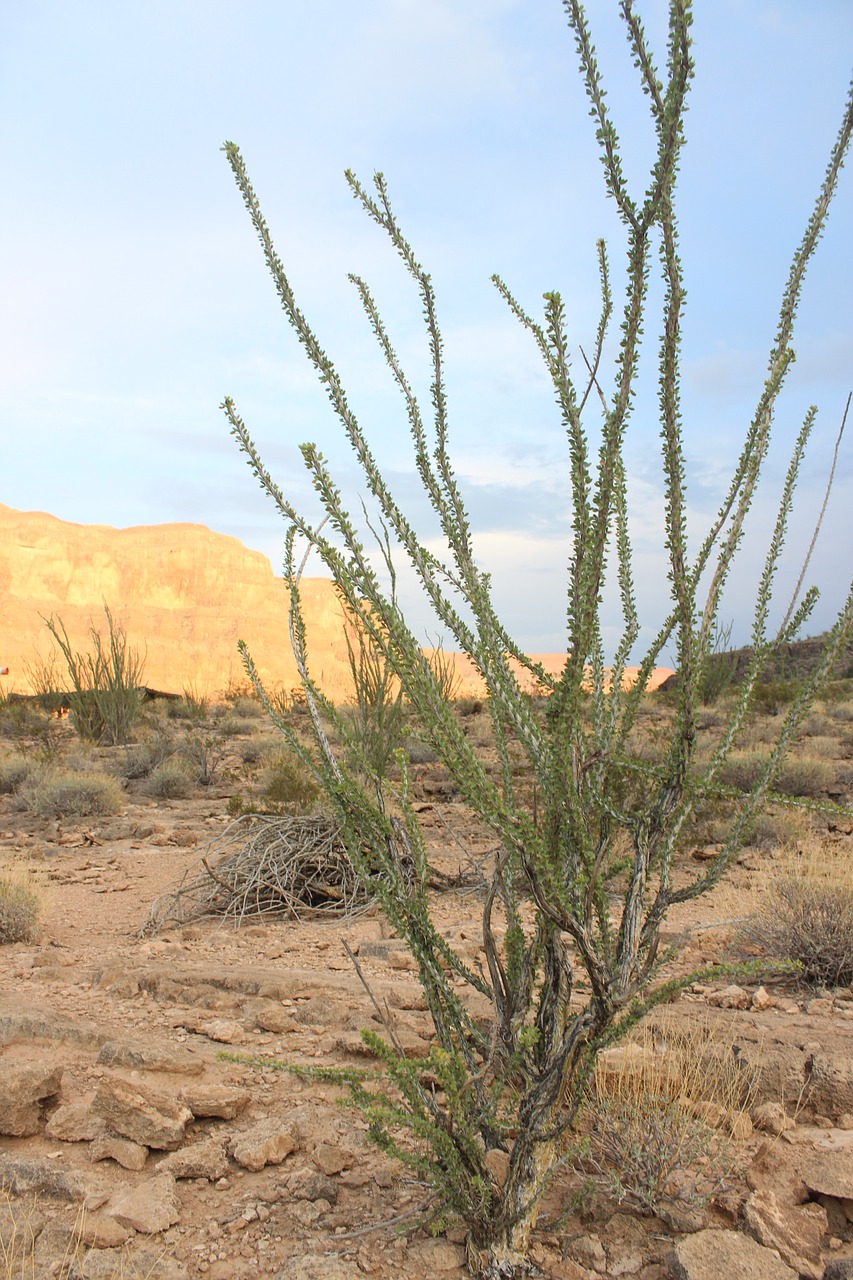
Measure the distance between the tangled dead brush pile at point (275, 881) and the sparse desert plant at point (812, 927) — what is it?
2619 mm

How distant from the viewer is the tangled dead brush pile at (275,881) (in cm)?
612

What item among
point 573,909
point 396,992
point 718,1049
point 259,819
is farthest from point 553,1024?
point 259,819

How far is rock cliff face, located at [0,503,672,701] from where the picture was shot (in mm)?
55500

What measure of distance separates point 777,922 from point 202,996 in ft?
9.40

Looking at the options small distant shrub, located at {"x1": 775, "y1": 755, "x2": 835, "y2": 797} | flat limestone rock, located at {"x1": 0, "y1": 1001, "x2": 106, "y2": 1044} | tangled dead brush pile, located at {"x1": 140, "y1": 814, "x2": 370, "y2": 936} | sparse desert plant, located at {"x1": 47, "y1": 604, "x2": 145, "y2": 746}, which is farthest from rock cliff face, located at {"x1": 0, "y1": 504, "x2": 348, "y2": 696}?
flat limestone rock, located at {"x1": 0, "y1": 1001, "x2": 106, "y2": 1044}

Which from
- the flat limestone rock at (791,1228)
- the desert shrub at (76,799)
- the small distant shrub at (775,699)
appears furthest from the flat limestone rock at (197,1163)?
the small distant shrub at (775,699)

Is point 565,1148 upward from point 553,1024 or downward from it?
downward

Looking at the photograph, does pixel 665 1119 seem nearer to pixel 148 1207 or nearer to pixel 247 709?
pixel 148 1207

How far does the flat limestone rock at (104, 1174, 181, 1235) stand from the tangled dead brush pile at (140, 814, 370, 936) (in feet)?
10.4

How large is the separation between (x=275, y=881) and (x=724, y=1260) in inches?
179

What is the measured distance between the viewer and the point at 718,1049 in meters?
3.27

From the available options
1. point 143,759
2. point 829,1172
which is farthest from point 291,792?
point 829,1172

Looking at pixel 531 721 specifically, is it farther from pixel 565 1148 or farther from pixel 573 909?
pixel 565 1148

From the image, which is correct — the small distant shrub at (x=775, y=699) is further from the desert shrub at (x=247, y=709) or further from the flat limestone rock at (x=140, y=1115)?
the flat limestone rock at (x=140, y=1115)
